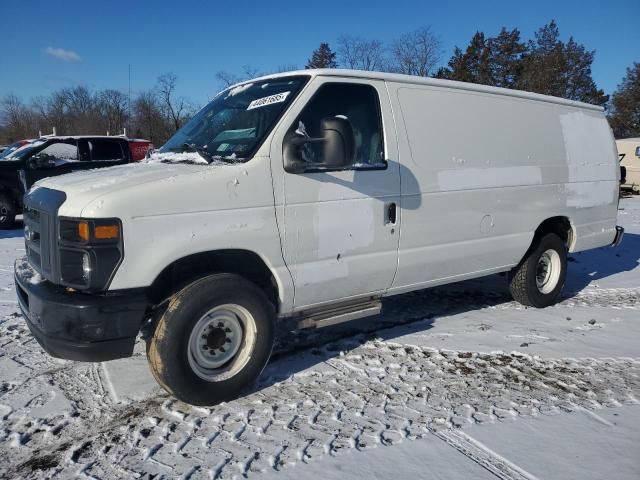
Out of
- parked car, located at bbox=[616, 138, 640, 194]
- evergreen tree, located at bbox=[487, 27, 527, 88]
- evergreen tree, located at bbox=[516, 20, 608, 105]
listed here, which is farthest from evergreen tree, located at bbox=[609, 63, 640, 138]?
parked car, located at bbox=[616, 138, 640, 194]

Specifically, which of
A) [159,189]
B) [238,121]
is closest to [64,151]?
[238,121]

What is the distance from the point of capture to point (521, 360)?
13.9ft

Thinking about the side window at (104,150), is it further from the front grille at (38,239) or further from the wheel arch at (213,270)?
the wheel arch at (213,270)

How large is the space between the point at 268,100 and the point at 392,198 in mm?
1221

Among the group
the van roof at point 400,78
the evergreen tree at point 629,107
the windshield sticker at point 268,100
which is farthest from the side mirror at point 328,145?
the evergreen tree at point 629,107

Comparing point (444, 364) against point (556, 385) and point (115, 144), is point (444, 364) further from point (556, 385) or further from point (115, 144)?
point (115, 144)

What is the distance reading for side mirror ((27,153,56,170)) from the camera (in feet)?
36.4

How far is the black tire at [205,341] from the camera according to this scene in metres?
3.11

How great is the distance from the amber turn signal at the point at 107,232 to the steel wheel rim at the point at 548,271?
469 cm

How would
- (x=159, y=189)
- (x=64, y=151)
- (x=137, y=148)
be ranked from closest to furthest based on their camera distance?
1. (x=159, y=189)
2. (x=64, y=151)
3. (x=137, y=148)

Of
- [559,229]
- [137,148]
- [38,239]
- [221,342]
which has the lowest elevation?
[221,342]

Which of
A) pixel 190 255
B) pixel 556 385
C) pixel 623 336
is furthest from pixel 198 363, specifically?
pixel 623 336

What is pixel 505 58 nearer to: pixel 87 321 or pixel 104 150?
pixel 104 150

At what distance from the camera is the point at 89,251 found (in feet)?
9.26
